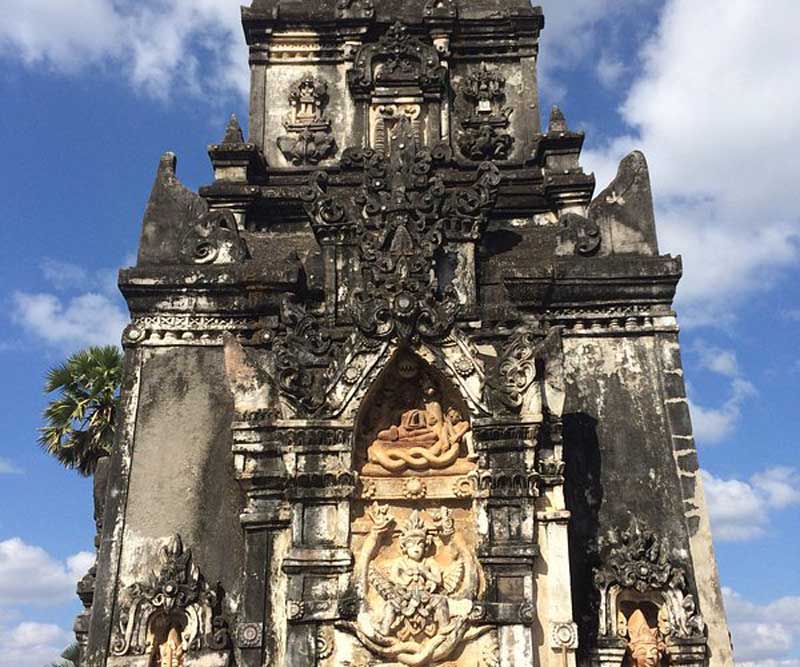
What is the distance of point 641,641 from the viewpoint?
994 cm

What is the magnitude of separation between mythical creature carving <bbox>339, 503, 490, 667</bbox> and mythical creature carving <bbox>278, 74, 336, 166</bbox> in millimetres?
6577

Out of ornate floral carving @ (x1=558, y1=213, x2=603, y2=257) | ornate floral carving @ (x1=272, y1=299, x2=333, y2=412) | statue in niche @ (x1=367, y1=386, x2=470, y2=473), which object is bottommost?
statue in niche @ (x1=367, y1=386, x2=470, y2=473)

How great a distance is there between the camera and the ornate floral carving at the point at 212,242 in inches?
470

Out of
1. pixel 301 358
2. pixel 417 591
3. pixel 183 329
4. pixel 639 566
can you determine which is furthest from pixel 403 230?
pixel 639 566

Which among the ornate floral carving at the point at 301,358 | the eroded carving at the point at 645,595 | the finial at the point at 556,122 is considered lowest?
the eroded carving at the point at 645,595

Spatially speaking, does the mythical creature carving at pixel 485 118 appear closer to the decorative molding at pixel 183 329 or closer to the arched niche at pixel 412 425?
the decorative molding at pixel 183 329

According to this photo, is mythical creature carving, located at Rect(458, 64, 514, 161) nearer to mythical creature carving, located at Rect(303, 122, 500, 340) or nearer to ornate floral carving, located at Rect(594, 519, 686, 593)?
mythical creature carving, located at Rect(303, 122, 500, 340)

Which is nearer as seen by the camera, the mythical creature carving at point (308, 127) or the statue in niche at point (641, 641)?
the statue in niche at point (641, 641)

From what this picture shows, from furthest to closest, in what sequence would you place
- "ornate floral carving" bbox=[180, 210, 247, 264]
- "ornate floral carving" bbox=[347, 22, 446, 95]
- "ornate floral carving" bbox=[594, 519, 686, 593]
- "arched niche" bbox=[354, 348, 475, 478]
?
"ornate floral carving" bbox=[347, 22, 446, 95] < "ornate floral carving" bbox=[180, 210, 247, 264] < "arched niche" bbox=[354, 348, 475, 478] < "ornate floral carving" bbox=[594, 519, 686, 593]

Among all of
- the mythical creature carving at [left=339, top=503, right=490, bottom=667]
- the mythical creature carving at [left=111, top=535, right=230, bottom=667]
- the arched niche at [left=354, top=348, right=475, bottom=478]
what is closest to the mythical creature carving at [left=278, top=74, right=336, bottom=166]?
the arched niche at [left=354, top=348, right=475, bottom=478]

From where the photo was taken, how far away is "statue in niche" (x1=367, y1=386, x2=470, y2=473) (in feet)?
33.0

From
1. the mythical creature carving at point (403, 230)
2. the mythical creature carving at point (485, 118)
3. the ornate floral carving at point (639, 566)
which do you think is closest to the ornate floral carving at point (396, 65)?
the mythical creature carving at point (485, 118)

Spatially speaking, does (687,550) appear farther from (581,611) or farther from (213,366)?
(213,366)

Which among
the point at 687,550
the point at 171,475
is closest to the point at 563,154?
the point at 687,550
